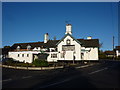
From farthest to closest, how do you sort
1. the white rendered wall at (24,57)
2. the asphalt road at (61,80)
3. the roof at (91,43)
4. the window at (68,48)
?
the roof at (91,43) < the white rendered wall at (24,57) < the window at (68,48) < the asphalt road at (61,80)

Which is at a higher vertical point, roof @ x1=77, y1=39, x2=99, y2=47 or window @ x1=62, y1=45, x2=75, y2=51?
roof @ x1=77, y1=39, x2=99, y2=47

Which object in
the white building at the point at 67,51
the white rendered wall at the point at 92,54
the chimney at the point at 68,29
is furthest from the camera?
the chimney at the point at 68,29

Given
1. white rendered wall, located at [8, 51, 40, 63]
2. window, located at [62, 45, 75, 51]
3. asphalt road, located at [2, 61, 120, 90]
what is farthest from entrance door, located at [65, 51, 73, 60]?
asphalt road, located at [2, 61, 120, 90]

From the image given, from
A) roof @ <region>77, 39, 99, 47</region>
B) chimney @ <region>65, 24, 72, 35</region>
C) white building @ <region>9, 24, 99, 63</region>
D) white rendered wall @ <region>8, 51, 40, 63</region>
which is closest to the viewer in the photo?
white building @ <region>9, 24, 99, 63</region>

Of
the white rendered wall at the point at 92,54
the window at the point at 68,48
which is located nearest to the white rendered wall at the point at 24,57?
the window at the point at 68,48

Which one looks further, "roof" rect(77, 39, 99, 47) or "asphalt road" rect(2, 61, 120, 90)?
"roof" rect(77, 39, 99, 47)

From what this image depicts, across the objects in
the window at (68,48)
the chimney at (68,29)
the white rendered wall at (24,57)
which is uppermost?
the chimney at (68,29)

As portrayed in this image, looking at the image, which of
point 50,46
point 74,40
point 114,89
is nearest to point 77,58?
point 74,40

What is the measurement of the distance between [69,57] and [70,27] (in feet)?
26.7

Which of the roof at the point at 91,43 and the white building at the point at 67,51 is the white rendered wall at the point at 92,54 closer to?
the white building at the point at 67,51

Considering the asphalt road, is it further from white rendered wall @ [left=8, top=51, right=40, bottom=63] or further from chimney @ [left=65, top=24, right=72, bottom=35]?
chimney @ [left=65, top=24, right=72, bottom=35]

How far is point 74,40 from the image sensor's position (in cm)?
4288

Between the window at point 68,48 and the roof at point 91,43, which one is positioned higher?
the roof at point 91,43

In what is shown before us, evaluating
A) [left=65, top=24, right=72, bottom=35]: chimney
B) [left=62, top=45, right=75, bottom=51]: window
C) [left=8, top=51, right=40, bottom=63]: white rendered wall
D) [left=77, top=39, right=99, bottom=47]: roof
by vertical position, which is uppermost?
[left=65, top=24, right=72, bottom=35]: chimney
